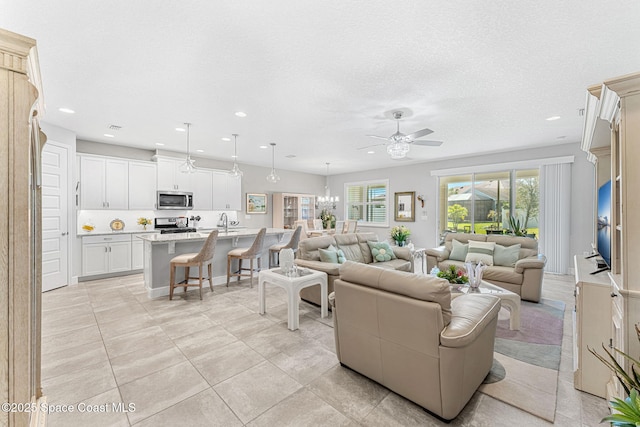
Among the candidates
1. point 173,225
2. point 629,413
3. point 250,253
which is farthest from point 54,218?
point 629,413

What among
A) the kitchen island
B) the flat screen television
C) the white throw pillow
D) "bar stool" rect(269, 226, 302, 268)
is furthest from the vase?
the white throw pillow

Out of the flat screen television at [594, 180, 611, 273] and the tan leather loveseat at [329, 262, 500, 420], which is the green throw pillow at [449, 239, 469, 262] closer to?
the flat screen television at [594, 180, 611, 273]

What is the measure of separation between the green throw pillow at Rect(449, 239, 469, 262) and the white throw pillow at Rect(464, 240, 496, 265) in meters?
0.11

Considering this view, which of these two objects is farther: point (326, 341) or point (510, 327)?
point (510, 327)

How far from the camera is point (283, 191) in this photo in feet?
29.1

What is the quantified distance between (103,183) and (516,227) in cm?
864

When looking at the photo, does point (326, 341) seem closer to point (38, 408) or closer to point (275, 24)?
point (38, 408)

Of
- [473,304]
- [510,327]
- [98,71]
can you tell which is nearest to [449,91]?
[473,304]

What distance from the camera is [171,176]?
632 cm

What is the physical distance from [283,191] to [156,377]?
6.97m

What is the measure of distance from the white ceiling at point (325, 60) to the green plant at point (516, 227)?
7.04ft

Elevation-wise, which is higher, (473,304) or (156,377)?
(473,304)

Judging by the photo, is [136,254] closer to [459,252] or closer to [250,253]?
[250,253]

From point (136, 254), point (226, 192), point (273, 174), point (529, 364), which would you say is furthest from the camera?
point (226, 192)
